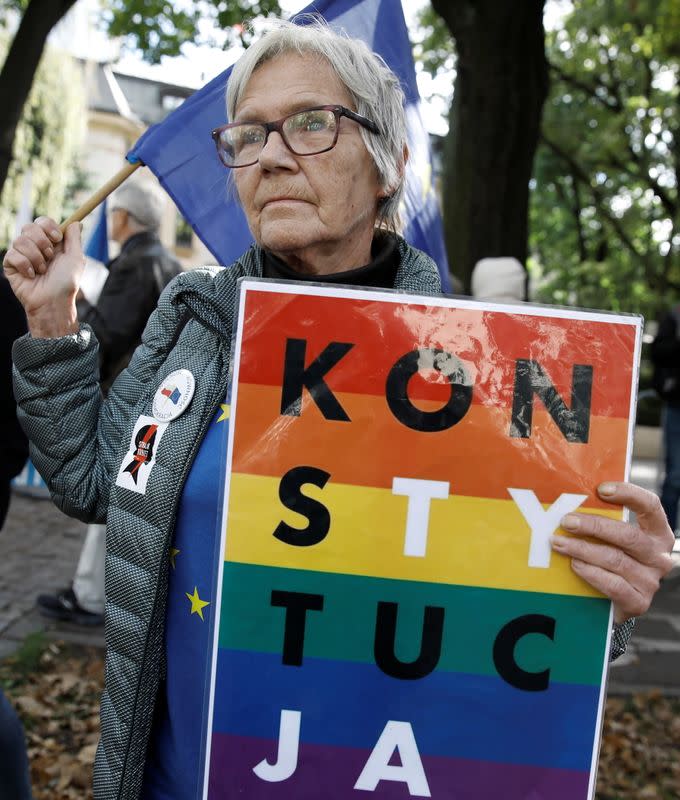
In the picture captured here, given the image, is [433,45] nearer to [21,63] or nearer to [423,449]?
[21,63]

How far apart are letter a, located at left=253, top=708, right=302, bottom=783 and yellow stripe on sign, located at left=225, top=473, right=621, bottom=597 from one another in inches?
9.6

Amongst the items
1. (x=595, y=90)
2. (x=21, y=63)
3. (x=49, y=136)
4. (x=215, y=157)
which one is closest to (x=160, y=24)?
(x=21, y=63)

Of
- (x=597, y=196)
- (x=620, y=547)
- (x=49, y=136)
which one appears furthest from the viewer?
(x=49, y=136)

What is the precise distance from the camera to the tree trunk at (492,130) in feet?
21.0

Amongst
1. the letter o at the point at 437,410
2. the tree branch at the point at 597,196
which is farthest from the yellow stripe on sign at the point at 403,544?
the tree branch at the point at 597,196

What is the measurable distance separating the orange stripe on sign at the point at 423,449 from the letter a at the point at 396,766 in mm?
359

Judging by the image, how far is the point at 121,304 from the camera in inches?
193

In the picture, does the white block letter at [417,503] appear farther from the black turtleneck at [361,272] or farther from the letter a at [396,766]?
the black turtleneck at [361,272]

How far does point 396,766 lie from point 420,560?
0.98 feet

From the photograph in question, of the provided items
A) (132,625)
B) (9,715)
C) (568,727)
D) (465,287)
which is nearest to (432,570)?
(568,727)

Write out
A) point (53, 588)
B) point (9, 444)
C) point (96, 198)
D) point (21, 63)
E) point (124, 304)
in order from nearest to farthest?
1. point (96, 198)
2. point (9, 444)
3. point (124, 304)
4. point (53, 588)
5. point (21, 63)

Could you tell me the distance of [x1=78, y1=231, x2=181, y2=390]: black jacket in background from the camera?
4.86 m

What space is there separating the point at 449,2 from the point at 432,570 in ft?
20.0

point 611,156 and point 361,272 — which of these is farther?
point 611,156
